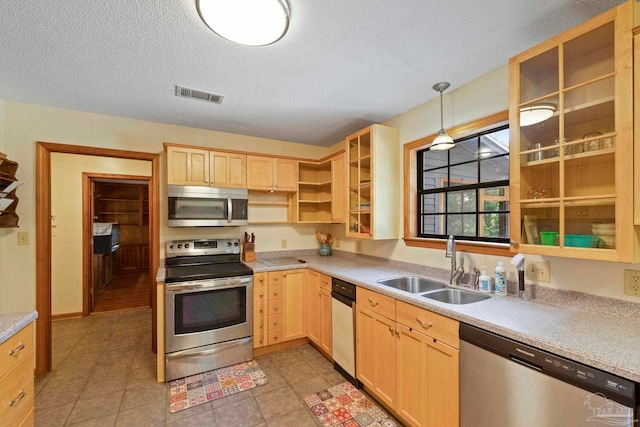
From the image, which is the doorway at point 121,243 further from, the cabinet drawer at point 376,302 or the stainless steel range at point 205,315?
the cabinet drawer at point 376,302

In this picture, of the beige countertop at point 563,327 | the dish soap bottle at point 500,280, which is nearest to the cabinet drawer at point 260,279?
the beige countertop at point 563,327

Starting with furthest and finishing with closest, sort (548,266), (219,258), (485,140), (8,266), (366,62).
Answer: (219,258), (8,266), (485,140), (366,62), (548,266)

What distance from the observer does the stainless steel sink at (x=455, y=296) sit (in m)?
1.91

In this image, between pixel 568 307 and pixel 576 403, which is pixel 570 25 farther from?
pixel 576 403

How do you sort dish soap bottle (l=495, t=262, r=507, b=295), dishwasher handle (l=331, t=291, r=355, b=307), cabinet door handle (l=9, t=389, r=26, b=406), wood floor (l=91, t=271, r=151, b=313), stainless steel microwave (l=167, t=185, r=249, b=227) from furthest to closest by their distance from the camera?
wood floor (l=91, t=271, r=151, b=313)
stainless steel microwave (l=167, t=185, r=249, b=227)
dishwasher handle (l=331, t=291, r=355, b=307)
dish soap bottle (l=495, t=262, r=507, b=295)
cabinet door handle (l=9, t=389, r=26, b=406)

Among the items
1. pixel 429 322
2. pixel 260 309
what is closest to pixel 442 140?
pixel 429 322

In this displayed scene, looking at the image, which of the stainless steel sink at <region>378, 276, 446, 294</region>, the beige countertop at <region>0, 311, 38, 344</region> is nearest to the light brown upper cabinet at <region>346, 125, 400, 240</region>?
A: the stainless steel sink at <region>378, 276, 446, 294</region>

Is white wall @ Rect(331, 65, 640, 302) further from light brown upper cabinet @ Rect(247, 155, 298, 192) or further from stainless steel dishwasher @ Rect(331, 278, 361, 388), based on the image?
light brown upper cabinet @ Rect(247, 155, 298, 192)

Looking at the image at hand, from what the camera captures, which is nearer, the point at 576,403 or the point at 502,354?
the point at 576,403

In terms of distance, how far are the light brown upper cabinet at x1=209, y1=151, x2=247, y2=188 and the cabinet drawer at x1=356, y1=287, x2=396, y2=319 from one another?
70.8 inches

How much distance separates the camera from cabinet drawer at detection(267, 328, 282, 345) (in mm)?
2908

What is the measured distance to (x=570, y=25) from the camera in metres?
1.52

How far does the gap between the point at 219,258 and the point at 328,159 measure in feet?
5.77

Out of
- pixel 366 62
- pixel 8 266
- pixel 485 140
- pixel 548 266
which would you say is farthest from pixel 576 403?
pixel 8 266
